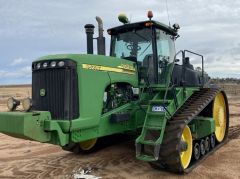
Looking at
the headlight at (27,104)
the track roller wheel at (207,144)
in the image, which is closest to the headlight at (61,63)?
the headlight at (27,104)

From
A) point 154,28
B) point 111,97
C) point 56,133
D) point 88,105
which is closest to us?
point 56,133

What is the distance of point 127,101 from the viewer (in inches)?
296

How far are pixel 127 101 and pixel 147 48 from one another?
127 centimetres

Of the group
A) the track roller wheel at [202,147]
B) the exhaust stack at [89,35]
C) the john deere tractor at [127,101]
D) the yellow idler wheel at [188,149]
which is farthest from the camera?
the track roller wheel at [202,147]

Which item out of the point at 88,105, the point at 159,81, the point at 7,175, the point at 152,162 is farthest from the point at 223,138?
the point at 7,175

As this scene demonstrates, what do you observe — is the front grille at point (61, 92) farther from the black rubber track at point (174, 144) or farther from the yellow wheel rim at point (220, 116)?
the yellow wheel rim at point (220, 116)

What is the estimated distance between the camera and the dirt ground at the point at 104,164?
7066 mm

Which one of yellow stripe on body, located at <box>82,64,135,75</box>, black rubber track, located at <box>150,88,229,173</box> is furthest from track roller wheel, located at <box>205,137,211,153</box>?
yellow stripe on body, located at <box>82,64,135,75</box>

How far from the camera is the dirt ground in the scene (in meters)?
7.07

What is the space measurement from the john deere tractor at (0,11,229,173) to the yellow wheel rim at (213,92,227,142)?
0.30m

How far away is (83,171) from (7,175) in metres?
1.51

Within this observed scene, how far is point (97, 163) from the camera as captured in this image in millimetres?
8016

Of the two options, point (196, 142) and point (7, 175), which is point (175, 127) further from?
point (7, 175)

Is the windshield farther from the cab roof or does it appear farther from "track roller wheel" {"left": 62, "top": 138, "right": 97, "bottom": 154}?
"track roller wheel" {"left": 62, "top": 138, "right": 97, "bottom": 154}
